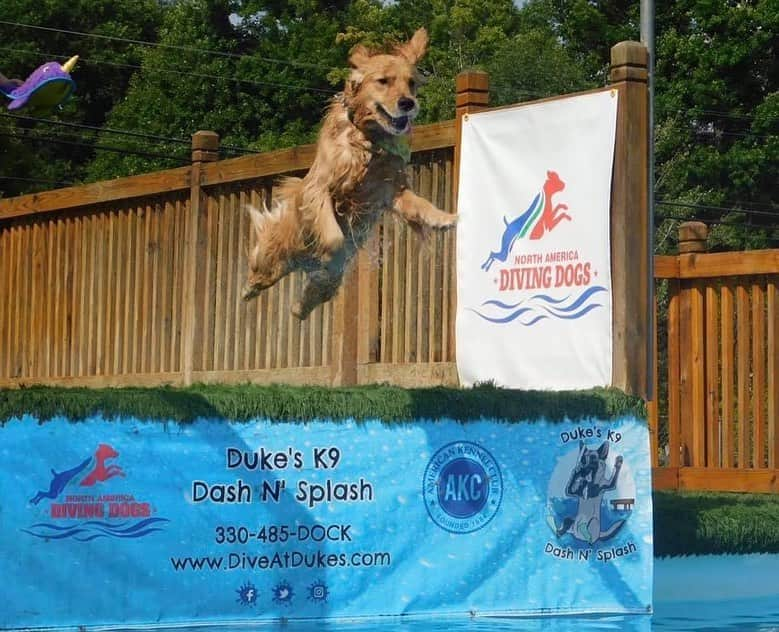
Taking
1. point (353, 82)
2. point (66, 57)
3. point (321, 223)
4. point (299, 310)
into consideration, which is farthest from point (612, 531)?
point (66, 57)

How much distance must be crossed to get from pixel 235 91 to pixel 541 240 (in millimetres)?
21978

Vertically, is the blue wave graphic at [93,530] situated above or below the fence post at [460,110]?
below

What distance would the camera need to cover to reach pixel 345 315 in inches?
408

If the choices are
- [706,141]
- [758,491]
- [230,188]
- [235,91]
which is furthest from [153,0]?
[758,491]

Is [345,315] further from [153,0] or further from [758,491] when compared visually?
[153,0]

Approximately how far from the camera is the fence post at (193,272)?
11.5 metres

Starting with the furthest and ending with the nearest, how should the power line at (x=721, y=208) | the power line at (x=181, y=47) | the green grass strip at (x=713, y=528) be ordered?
the power line at (x=181, y=47) < the power line at (x=721, y=208) < the green grass strip at (x=713, y=528)

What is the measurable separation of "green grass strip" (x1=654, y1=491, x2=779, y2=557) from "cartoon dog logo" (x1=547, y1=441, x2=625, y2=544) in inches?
29.9

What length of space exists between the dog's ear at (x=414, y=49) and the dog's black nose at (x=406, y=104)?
0.28 m

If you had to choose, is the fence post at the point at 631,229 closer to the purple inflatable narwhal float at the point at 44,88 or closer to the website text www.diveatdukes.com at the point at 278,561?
the website text www.diveatdukes.com at the point at 278,561

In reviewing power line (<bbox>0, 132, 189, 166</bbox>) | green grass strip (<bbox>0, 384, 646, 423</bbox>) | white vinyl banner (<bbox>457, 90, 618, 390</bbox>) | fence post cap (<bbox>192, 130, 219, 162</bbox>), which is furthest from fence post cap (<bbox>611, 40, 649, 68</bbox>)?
power line (<bbox>0, 132, 189, 166</bbox>)

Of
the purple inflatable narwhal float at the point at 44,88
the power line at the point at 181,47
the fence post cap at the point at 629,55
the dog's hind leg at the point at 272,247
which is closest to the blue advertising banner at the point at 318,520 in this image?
the dog's hind leg at the point at 272,247

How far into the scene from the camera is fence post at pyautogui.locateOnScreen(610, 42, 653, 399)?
9.00 metres

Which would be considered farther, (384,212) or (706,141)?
(706,141)
